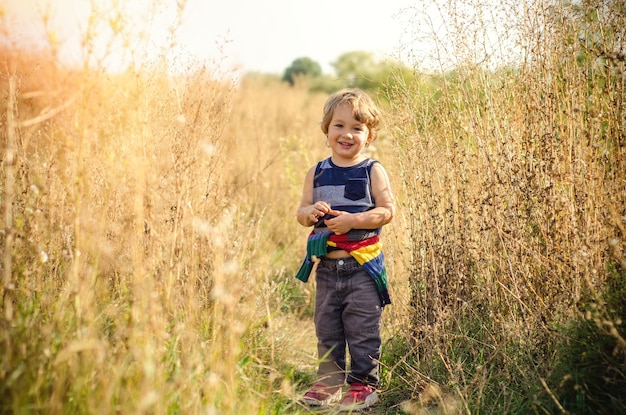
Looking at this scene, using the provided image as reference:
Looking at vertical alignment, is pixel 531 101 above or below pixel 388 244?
above

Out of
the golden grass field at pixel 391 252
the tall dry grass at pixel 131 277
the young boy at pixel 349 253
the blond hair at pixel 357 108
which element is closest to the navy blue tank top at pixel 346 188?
the young boy at pixel 349 253

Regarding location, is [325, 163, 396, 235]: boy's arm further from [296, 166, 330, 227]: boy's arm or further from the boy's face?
the boy's face

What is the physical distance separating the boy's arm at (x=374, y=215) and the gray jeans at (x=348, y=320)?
0.66 feet

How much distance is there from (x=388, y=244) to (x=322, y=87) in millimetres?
17714

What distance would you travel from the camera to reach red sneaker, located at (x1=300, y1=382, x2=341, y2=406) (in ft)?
9.46

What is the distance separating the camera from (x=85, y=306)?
1960 mm

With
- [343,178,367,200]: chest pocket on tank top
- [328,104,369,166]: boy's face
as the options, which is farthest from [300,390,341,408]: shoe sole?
[328,104,369,166]: boy's face

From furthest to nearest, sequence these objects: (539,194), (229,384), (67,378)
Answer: (539,194) → (229,384) → (67,378)

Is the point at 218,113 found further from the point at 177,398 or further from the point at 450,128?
the point at 177,398

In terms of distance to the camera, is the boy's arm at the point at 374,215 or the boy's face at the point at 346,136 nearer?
the boy's arm at the point at 374,215

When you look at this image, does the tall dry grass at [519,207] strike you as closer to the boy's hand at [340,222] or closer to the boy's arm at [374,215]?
the boy's arm at [374,215]

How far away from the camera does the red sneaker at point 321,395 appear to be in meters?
2.88

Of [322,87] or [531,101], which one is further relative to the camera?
[322,87]

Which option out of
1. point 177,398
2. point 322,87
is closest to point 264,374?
point 177,398
